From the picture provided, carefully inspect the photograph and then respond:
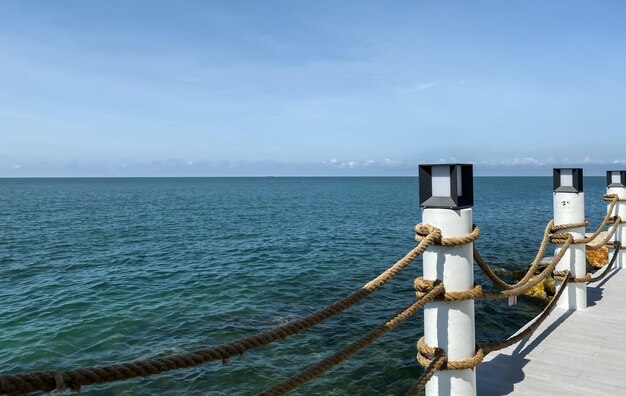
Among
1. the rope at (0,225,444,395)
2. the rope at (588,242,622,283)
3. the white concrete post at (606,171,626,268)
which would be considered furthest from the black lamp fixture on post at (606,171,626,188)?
the rope at (0,225,444,395)

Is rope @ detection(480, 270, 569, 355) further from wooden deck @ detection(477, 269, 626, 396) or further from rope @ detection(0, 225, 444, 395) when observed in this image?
rope @ detection(0, 225, 444, 395)

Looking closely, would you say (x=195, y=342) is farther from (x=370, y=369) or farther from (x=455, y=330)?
(x=455, y=330)

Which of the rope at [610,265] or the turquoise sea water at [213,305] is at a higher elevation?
the rope at [610,265]

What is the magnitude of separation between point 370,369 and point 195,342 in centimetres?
495

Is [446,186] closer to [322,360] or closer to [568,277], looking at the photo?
[322,360]

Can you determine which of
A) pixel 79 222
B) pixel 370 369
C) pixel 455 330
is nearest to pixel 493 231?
pixel 370 369

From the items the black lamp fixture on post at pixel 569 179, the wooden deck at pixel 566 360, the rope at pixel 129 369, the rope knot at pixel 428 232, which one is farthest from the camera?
the black lamp fixture on post at pixel 569 179

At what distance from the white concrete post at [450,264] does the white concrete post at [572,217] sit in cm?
410

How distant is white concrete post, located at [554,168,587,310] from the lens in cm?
631

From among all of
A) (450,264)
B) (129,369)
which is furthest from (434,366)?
(129,369)

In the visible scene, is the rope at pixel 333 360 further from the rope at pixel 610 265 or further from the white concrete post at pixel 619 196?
the white concrete post at pixel 619 196

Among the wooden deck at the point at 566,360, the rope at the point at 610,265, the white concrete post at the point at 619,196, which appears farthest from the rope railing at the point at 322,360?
the white concrete post at the point at 619,196

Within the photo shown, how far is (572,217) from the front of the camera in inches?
250

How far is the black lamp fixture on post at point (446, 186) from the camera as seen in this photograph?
3.16 m
